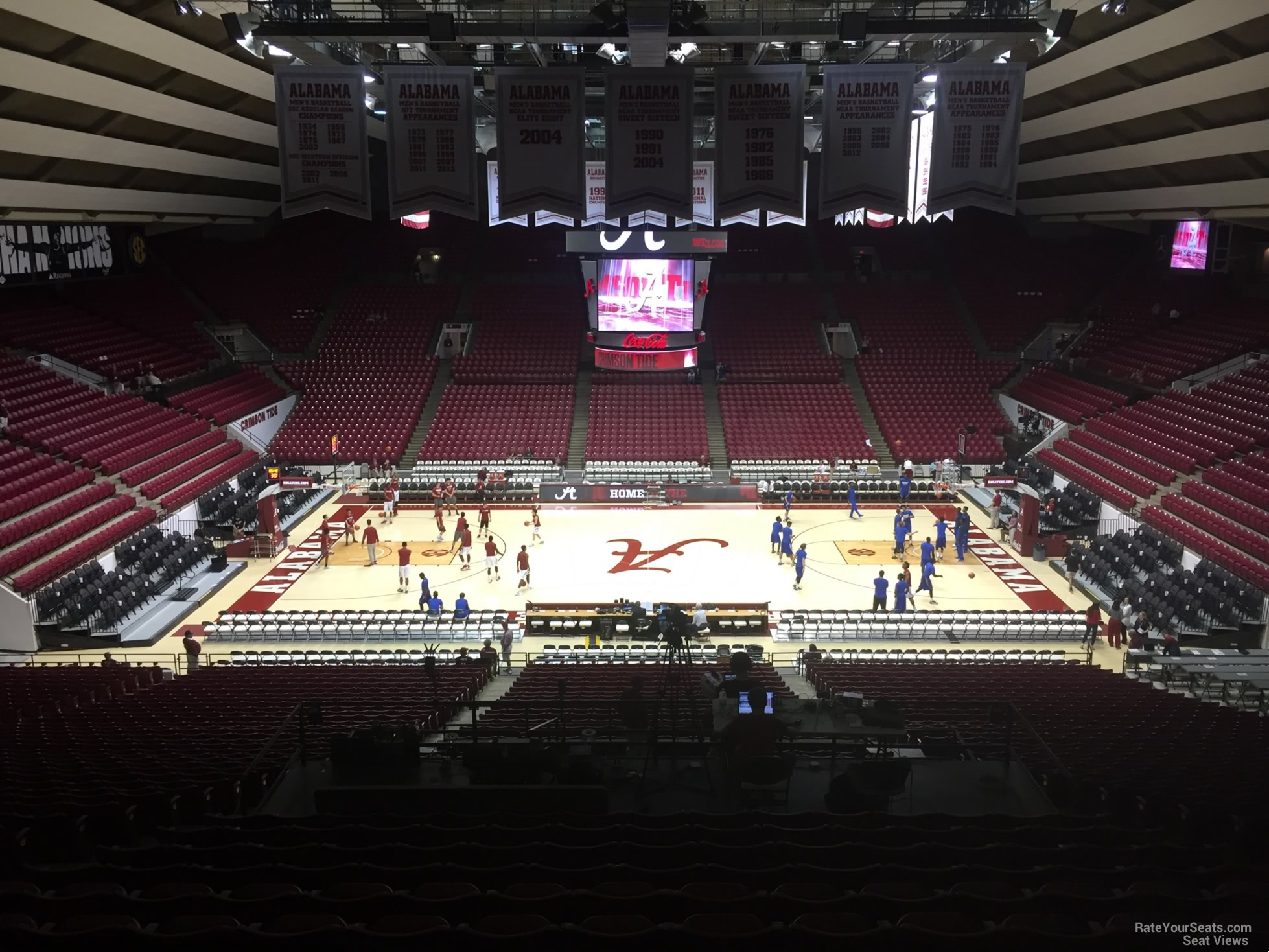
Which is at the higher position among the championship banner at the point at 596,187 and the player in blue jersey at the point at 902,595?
the championship banner at the point at 596,187

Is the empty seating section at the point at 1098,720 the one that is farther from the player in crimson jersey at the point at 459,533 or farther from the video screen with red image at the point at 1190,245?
the video screen with red image at the point at 1190,245

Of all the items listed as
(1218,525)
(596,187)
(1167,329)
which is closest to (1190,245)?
(1167,329)

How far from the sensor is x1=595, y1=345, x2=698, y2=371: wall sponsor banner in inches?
1423

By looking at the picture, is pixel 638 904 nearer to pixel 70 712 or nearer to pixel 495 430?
pixel 70 712

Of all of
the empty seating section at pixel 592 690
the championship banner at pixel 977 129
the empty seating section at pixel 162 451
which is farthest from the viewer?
the empty seating section at pixel 162 451

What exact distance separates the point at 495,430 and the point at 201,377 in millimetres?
11443

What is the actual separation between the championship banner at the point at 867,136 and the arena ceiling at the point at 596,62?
0.66m

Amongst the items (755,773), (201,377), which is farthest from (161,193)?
(755,773)

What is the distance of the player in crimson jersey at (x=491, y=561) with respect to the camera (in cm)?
2352

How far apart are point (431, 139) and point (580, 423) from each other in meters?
23.0

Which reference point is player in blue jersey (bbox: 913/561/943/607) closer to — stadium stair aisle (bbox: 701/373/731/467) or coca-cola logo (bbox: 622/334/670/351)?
stadium stair aisle (bbox: 701/373/731/467)

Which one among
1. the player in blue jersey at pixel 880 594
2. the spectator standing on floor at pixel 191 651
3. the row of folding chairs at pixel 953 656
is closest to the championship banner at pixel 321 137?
the spectator standing on floor at pixel 191 651

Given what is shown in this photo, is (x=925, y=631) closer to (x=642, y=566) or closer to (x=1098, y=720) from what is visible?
(x=642, y=566)

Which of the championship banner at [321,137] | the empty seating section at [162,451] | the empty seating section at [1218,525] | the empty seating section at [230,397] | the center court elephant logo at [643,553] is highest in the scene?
the championship banner at [321,137]
